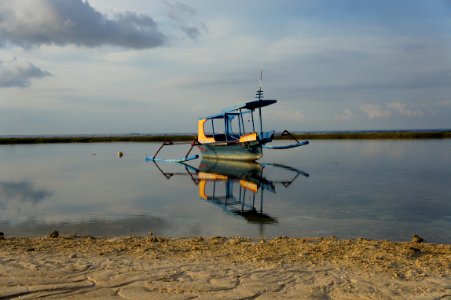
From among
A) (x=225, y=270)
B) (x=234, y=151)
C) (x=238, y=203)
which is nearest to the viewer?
(x=225, y=270)

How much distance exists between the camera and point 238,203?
509 inches

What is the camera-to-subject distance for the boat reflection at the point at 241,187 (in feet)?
38.0

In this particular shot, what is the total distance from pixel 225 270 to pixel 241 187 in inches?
427

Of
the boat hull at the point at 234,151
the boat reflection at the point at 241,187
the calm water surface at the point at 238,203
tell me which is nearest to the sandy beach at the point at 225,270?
the calm water surface at the point at 238,203

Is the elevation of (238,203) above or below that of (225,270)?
below

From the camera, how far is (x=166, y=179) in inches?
771

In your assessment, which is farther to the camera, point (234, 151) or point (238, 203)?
point (234, 151)

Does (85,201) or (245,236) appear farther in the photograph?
(85,201)

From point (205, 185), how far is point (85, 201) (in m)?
5.31

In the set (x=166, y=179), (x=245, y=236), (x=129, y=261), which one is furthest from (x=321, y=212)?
(x=166, y=179)

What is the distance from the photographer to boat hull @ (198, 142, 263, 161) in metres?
26.1

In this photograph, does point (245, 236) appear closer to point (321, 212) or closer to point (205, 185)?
point (321, 212)

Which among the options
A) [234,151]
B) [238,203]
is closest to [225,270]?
Result: [238,203]

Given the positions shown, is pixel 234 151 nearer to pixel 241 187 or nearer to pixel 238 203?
pixel 241 187
